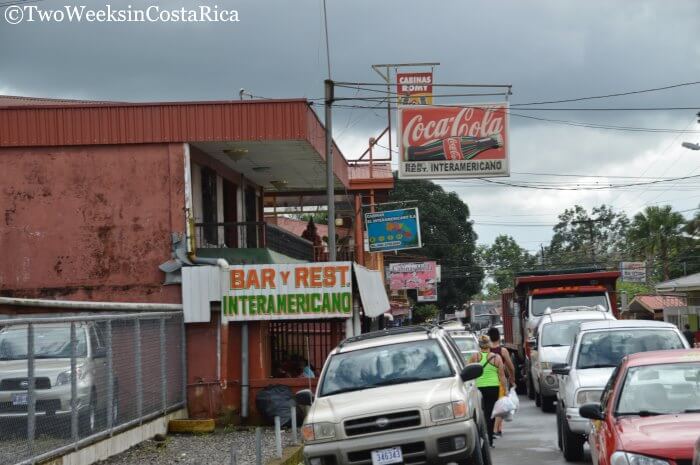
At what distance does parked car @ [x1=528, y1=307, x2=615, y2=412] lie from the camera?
21.5 meters

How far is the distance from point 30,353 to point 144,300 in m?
8.56

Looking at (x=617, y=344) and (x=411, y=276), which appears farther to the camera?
(x=411, y=276)

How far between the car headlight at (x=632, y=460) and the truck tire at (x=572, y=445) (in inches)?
→ 211

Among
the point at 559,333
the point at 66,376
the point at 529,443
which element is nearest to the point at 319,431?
the point at 66,376

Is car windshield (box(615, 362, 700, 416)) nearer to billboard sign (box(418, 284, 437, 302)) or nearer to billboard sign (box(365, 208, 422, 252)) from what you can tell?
billboard sign (box(365, 208, 422, 252))

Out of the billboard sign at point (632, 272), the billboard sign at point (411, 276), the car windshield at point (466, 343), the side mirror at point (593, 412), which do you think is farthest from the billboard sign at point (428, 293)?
the side mirror at point (593, 412)

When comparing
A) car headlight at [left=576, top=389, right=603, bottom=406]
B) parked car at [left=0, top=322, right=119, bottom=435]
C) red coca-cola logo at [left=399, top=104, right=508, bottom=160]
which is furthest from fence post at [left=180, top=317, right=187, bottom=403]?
car headlight at [left=576, top=389, right=603, bottom=406]

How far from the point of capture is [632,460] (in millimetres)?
8188

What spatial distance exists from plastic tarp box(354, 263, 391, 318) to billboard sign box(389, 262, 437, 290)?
105 ft

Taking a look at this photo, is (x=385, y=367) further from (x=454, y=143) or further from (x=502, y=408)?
(x=454, y=143)

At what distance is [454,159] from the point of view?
84.1ft

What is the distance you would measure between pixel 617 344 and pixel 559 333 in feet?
23.5

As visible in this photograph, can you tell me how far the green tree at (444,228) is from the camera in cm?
7781

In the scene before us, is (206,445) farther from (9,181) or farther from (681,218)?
(681,218)
